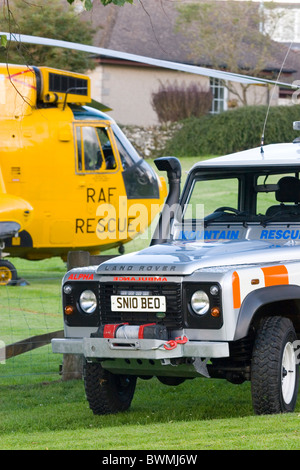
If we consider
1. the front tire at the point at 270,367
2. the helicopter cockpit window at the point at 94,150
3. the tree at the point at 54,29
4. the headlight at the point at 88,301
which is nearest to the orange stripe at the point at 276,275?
the front tire at the point at 270,367

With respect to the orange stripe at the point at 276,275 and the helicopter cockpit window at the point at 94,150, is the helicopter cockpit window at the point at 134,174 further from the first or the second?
the orange stripe at the point at 276,275

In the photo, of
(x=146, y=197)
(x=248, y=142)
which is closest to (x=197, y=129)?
(x=248, y=142)

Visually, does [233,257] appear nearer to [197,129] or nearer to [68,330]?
[68,330]

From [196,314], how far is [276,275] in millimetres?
719

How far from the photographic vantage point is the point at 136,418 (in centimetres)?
783

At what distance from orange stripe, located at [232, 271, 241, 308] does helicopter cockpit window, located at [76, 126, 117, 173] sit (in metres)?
9.73

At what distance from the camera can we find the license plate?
280 inches

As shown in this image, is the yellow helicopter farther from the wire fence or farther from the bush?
the bush

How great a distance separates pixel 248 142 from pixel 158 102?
6024 millimetres

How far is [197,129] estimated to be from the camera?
116ft

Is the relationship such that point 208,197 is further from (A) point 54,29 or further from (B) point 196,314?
(A) point 54,29

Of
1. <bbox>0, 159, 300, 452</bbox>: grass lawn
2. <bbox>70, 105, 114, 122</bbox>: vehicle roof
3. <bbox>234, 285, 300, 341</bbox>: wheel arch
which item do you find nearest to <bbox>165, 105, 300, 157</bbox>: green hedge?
<bbox>70, 105, 114, 122</bbox>: vehicle roof

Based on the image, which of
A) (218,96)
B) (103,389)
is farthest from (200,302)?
(218,96)

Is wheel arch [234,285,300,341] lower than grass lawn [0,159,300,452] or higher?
higher
